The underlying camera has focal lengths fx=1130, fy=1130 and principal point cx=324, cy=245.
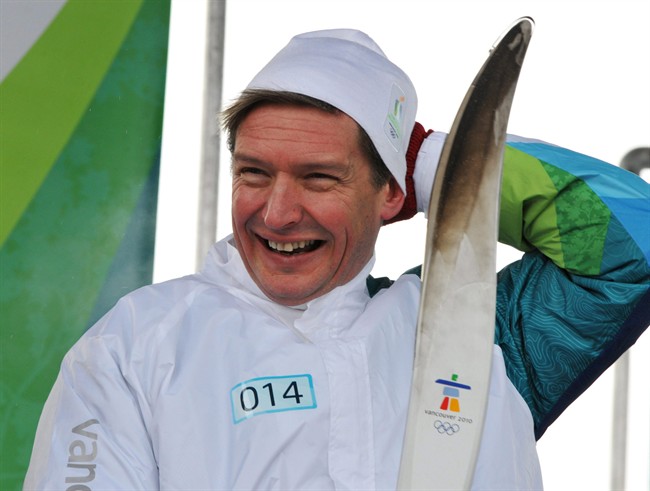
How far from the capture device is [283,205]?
1.26 meters

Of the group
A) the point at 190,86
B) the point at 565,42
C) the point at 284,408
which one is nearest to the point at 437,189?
the point at 284,408

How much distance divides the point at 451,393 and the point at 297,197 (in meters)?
0.30

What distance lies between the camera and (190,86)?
177 centimetres

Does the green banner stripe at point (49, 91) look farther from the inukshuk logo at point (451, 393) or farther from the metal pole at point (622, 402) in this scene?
the metal pole at point (622, 402)

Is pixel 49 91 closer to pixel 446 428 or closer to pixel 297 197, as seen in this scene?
pixel 297 197

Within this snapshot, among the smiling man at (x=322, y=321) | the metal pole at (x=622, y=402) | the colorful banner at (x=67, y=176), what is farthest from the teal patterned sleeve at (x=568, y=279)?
the colorful banner at (x=67, y=176)

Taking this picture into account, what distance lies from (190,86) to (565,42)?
2.14 feet

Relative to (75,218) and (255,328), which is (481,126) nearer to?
(255,328)

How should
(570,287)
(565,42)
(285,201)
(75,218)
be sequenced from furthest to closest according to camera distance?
(565,42), (75,218), (570,287), (285,201)

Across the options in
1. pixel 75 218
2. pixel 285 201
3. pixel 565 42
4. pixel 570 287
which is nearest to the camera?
pixel 285 201

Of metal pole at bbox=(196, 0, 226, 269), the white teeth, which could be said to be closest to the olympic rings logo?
the white teeth

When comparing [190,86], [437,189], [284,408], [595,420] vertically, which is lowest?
A: [284,408]

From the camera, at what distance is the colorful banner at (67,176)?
1.66 meters

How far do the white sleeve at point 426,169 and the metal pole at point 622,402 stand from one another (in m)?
0.61
